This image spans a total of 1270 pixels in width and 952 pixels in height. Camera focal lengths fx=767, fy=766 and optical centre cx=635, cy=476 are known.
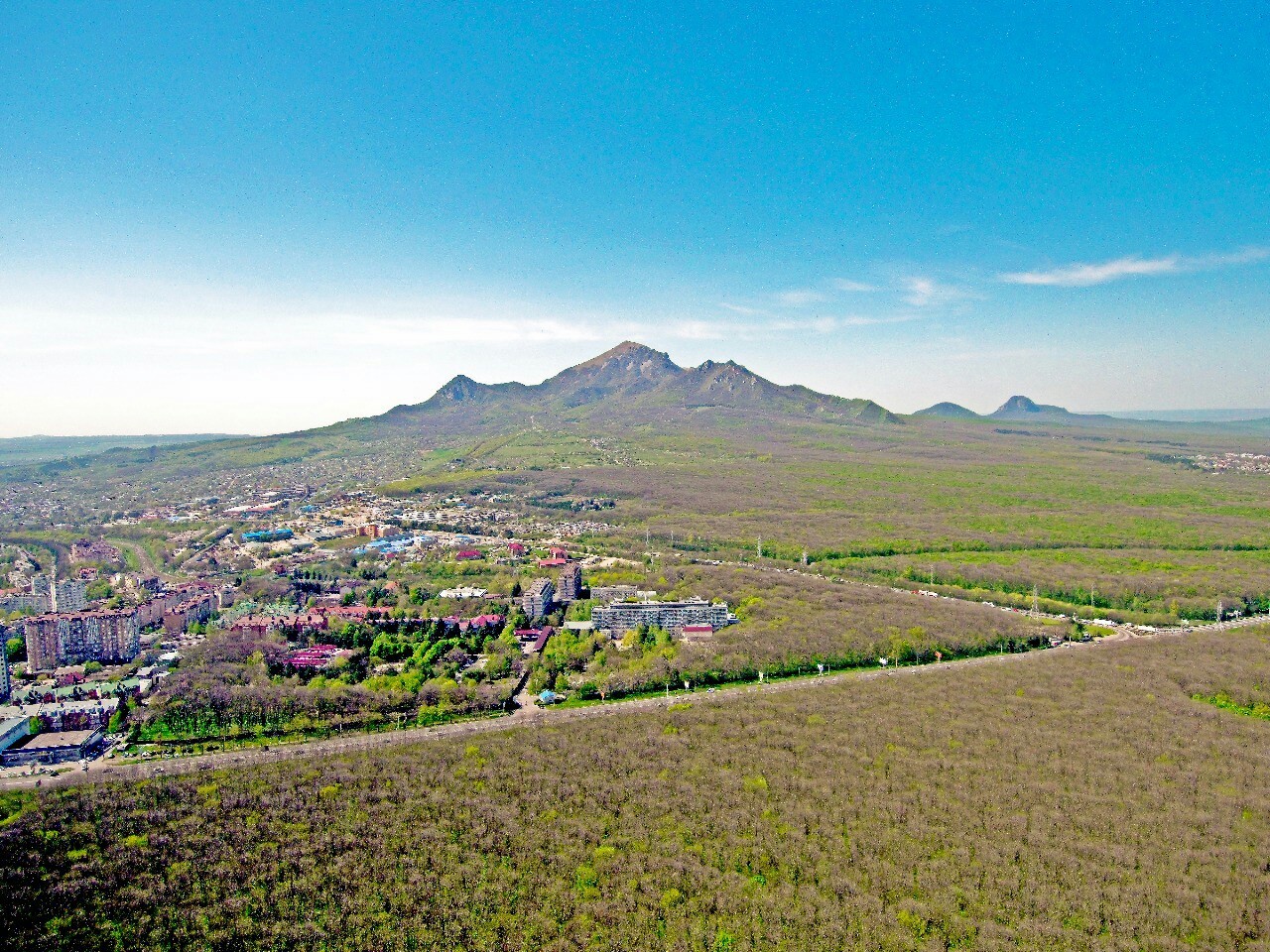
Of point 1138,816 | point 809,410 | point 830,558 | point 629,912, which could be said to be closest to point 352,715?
point 629,912

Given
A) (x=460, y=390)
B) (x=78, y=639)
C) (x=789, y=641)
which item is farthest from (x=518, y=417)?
(x=789, y=641)

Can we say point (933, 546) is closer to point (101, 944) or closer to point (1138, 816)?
point (1138, 816)

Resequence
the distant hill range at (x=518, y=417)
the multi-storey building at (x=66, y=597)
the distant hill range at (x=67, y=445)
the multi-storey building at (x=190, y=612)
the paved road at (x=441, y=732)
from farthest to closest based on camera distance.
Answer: the distant hill range at (x=67, y=445) < the distant hill range at (x=518, y=417) < the multi-storey building at (x=66, y=597) < the multi-storey building at (x=190, y=612) < the paved road at (x=441, y=732)

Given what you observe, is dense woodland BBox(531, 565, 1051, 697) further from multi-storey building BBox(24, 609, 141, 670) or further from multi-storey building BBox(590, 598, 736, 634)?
multi-storey building BBox(24, 609, 141, 670)

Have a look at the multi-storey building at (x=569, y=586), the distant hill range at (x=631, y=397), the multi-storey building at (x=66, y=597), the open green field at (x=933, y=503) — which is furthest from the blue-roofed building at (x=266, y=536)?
the distant hill range at (x=631, y=397)

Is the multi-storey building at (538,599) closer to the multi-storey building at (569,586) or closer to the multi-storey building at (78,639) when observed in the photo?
the multi-storey building at (569,586)
